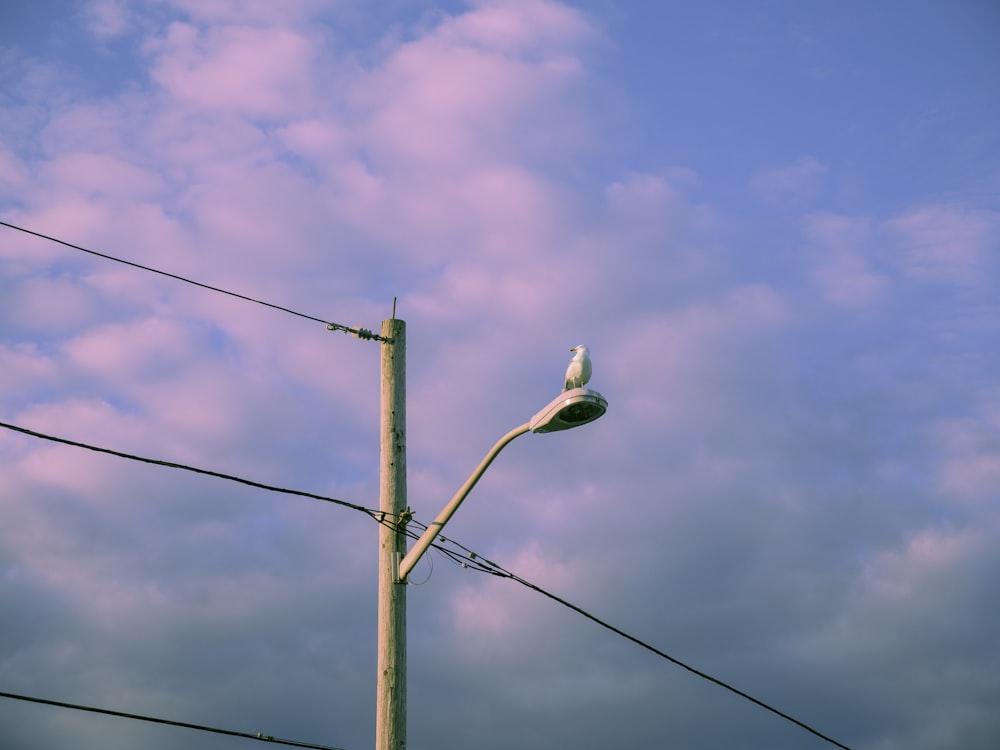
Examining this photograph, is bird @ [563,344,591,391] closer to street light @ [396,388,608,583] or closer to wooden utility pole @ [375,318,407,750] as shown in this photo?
street light @ [396,388,608,583]

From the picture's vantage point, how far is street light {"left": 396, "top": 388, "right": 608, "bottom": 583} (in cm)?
1027

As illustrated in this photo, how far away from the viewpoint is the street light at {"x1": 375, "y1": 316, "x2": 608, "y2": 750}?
10.4 metres

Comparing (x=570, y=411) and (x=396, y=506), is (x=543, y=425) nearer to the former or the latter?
(x=570, y=411)

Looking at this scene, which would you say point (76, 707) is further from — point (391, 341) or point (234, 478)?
point (391, 341)

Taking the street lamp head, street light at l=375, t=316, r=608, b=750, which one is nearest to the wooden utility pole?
street light at l=375, t=316, r=608, b=750

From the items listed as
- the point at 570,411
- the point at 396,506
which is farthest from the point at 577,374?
the point at 396,506

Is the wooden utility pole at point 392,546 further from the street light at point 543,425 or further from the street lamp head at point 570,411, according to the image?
the street lamp head at point 570,411

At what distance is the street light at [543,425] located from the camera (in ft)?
33.7

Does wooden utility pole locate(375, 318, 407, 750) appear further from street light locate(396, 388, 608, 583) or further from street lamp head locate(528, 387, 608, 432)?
street lamp head locate(528, 387, 608, 432)

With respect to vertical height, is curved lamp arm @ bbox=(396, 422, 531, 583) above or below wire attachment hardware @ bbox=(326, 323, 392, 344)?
below

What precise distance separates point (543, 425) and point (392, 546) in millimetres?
1900

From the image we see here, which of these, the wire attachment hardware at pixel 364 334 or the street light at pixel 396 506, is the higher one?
the wire attachment hardware at pixel 364 334

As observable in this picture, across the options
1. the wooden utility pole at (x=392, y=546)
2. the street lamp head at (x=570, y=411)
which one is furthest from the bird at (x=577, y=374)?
the wooden utility pole at (x=392, y=546)

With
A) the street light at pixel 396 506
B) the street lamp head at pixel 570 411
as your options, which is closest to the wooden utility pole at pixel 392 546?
the street light at pixel 396 506
